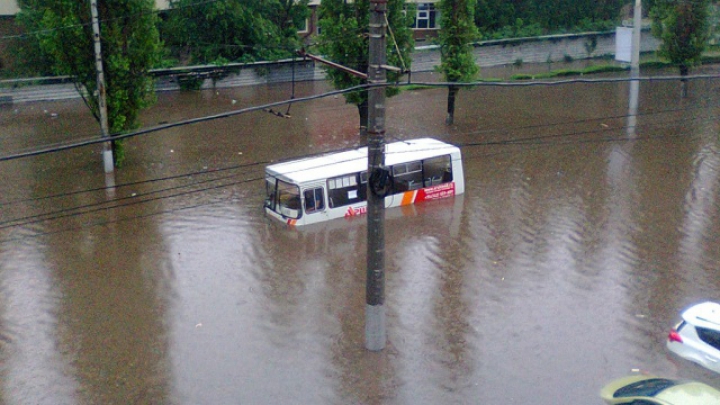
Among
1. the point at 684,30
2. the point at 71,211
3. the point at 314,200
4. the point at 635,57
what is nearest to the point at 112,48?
the point at 71,211

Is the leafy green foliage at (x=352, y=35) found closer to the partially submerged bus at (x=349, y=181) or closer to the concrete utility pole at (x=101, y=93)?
the partially submerged bus at (x=349, y=181)

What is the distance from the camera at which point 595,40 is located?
3716 centimetres

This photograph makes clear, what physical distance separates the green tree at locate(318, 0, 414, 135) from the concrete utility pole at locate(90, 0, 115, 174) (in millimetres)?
5686

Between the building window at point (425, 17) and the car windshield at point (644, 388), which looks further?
the building window at point (425, 17)

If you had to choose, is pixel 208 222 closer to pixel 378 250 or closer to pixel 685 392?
pixel 378 250

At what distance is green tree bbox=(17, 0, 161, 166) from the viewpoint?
57.4ft

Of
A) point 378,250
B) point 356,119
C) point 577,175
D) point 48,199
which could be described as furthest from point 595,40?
point 378,250

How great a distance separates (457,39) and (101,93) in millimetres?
10459

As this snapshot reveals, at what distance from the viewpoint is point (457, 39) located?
2323cm

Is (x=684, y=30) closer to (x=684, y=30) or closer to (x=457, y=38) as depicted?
(x=684, y=30)

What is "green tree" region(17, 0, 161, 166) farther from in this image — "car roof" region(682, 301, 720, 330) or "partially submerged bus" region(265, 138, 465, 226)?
"car roof" region(682, 301, 720, 330)

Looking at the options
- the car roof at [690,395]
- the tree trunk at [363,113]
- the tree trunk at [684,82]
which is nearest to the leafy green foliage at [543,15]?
the tree trunk at [684,82]

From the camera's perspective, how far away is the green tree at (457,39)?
76.1 feet

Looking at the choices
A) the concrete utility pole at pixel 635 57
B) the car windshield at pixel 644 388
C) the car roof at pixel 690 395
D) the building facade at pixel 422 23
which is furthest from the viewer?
the building facade at pixel 422 23
